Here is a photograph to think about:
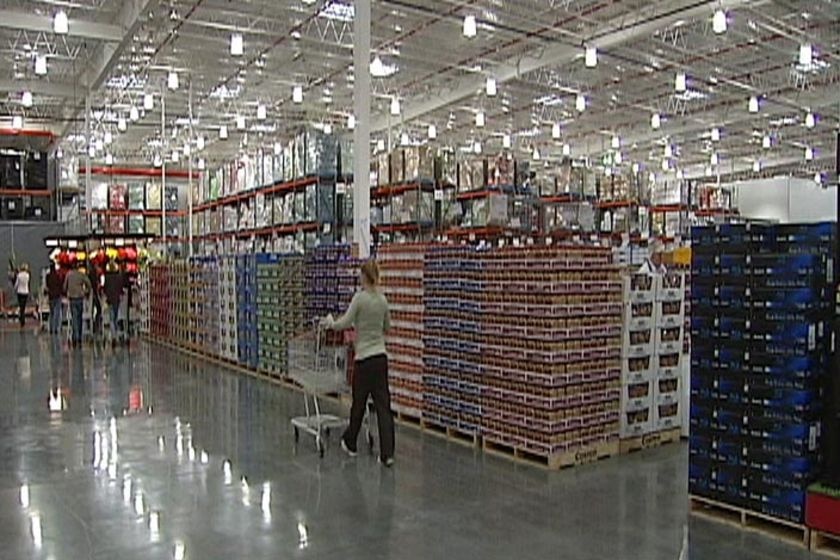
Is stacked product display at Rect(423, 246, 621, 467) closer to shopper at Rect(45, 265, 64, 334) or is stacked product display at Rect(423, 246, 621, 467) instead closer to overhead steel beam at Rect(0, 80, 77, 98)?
shopper at Rect(45, 265, 64, 334)

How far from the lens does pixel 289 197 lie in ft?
45.0

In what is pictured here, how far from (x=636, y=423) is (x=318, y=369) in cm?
310

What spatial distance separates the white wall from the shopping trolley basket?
7.51 m

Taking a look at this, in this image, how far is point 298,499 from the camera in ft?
20.5

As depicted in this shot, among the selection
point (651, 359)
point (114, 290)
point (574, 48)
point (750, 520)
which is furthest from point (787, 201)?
point (114, 290)

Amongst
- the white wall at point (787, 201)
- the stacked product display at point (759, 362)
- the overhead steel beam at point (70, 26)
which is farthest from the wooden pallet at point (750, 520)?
the overhead steel beam at point (70, 26)

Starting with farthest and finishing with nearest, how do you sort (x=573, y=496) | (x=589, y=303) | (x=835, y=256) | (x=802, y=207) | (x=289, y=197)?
1. (x=289, y=197)
2. (x=802, y=207)
3. (x=589, y=303)
4. (x=573, y=496)
5. (x=835, y=256)

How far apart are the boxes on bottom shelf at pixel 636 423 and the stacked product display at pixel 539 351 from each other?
0.09 meters

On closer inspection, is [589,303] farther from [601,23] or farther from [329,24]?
[329,24]

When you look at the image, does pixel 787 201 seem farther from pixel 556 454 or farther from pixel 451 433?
pixel 556 454

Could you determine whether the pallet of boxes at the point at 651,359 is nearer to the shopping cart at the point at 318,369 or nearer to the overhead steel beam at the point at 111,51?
the shopping cart at the point at 318,369

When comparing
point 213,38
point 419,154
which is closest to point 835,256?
point 419,154

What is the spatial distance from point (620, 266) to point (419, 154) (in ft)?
19.4

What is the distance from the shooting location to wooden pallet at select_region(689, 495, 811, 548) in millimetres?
5355
